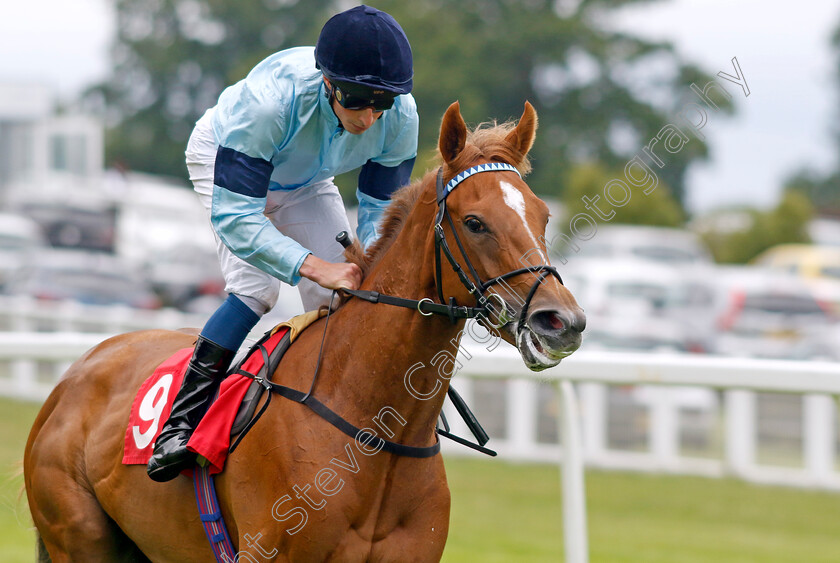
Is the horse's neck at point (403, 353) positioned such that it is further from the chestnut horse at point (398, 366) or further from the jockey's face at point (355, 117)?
the jockey's face at point (355, 117)

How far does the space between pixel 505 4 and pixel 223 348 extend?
39.2 metres

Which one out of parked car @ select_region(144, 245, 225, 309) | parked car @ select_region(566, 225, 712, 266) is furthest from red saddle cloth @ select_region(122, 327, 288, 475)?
parked car @ select_region(566, 225, 712, 266)

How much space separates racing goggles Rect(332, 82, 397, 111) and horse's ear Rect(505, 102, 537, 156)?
387 mm

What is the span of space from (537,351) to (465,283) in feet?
1.04

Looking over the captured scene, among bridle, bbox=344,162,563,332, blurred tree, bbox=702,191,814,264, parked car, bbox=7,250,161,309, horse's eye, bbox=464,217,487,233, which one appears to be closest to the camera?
bridle, bbox=344,162,563,332

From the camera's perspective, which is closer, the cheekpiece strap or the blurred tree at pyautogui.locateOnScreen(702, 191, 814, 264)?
the cheekpiece strap

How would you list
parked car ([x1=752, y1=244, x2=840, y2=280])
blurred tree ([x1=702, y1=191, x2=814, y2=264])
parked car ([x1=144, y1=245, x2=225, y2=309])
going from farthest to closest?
blurred tree ([x1=702, y1=191, x2=814, y2=264]), parked car ([x1=752, y1=244, x2=840, y2=280]), parked car ([x1=144, y1=245, x2=225, y2=309])

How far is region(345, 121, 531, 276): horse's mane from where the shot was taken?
291 centimetres

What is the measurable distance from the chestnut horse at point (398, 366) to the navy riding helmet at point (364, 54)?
0.90 ft

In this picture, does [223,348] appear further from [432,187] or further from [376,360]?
[432,187]

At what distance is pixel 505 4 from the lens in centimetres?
4056

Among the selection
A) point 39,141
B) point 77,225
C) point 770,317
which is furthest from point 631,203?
point 39,141

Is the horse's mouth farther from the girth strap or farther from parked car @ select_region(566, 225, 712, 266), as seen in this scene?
parked car @ select_region(566, 225, 712, 266)

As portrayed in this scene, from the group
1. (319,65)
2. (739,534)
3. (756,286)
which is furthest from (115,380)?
(756,286)
